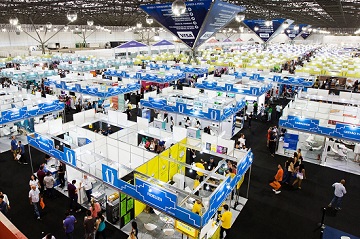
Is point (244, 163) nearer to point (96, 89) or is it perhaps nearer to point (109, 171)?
point (109, 171)

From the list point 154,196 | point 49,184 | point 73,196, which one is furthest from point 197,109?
point 154,196

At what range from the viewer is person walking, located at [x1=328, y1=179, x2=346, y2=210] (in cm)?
948

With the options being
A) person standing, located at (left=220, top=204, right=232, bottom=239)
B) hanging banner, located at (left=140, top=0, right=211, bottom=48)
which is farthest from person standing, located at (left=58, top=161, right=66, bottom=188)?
hanging banner, located at (left=140, top=0, right=211, bottom=48)

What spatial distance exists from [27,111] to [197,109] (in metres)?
8.81

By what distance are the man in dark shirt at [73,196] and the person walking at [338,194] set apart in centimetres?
878

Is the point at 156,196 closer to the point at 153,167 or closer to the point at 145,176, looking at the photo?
the point at 145,176

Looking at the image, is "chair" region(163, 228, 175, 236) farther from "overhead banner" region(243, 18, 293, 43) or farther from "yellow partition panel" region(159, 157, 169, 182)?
"overhead banner" region(243, 18, 293, 43)

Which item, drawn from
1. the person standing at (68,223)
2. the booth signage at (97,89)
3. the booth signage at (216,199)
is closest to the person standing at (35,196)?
the person standing at (68,223)

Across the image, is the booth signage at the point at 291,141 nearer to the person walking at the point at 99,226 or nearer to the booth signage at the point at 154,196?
the booth signage at the point at 154,196

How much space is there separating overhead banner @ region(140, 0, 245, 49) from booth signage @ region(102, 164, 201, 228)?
986 cm

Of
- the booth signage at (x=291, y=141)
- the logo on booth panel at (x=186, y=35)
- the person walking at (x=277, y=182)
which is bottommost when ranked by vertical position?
the person walking at (x=277, y=182)

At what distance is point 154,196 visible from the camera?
7.28m

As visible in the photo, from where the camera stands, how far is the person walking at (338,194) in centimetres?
948

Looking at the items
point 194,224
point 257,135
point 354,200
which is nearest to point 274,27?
point 257,135
